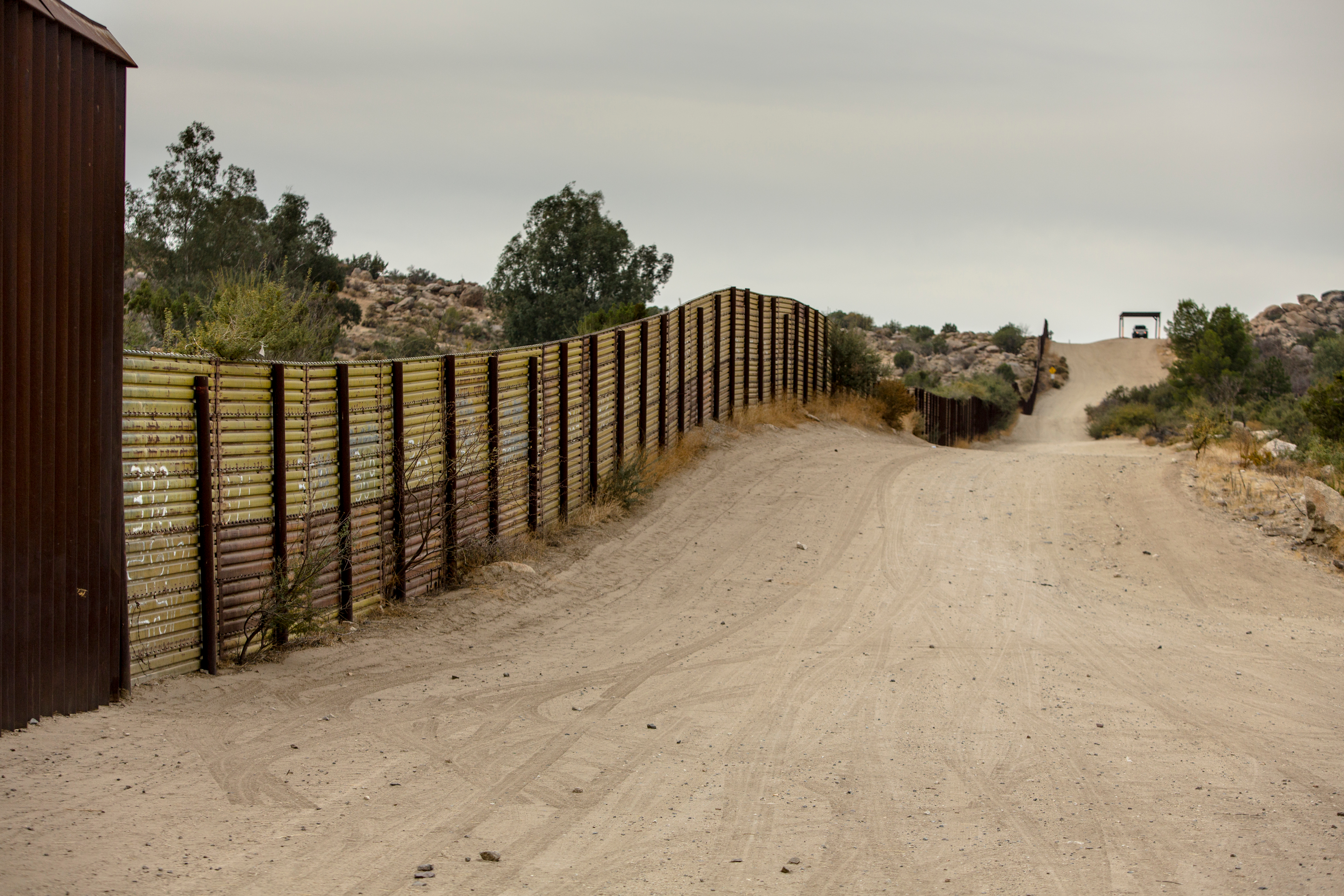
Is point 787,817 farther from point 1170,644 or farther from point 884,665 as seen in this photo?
point 1170,644

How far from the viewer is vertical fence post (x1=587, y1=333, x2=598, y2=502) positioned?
15484mm

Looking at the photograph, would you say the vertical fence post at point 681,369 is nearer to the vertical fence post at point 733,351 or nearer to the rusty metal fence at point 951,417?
the vertical fence post at point 733,351

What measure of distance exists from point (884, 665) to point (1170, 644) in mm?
3465

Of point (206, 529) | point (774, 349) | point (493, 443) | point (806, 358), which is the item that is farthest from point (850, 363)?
point (206, 529)

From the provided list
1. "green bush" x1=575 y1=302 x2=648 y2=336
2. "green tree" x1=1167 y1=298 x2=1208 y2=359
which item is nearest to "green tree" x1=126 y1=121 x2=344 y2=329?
"green bush" x1=575 y1=302 x2=648 y2=336

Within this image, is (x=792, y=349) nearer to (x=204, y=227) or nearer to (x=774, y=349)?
(x=774, y=349)

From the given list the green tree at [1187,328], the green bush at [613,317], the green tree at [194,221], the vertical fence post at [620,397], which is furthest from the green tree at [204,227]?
the green tree at [1187,328]

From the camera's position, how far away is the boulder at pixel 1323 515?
15.4 meters

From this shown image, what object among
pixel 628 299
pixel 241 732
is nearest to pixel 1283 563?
pixel 241 732

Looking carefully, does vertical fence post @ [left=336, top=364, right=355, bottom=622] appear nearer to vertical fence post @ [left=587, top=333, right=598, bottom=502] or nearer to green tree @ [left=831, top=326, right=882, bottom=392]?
vertical fence post @ [left=587, top=333, right=598, bottom=502]

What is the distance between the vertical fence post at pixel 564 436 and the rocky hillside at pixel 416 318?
19.5m

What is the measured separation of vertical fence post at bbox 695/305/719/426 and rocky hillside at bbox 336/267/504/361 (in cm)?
1380

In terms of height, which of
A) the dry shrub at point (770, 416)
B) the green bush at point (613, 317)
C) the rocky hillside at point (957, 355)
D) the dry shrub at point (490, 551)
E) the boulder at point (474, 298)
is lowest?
the dry shrub at point (490, 551)

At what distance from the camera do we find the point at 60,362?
6906mm
